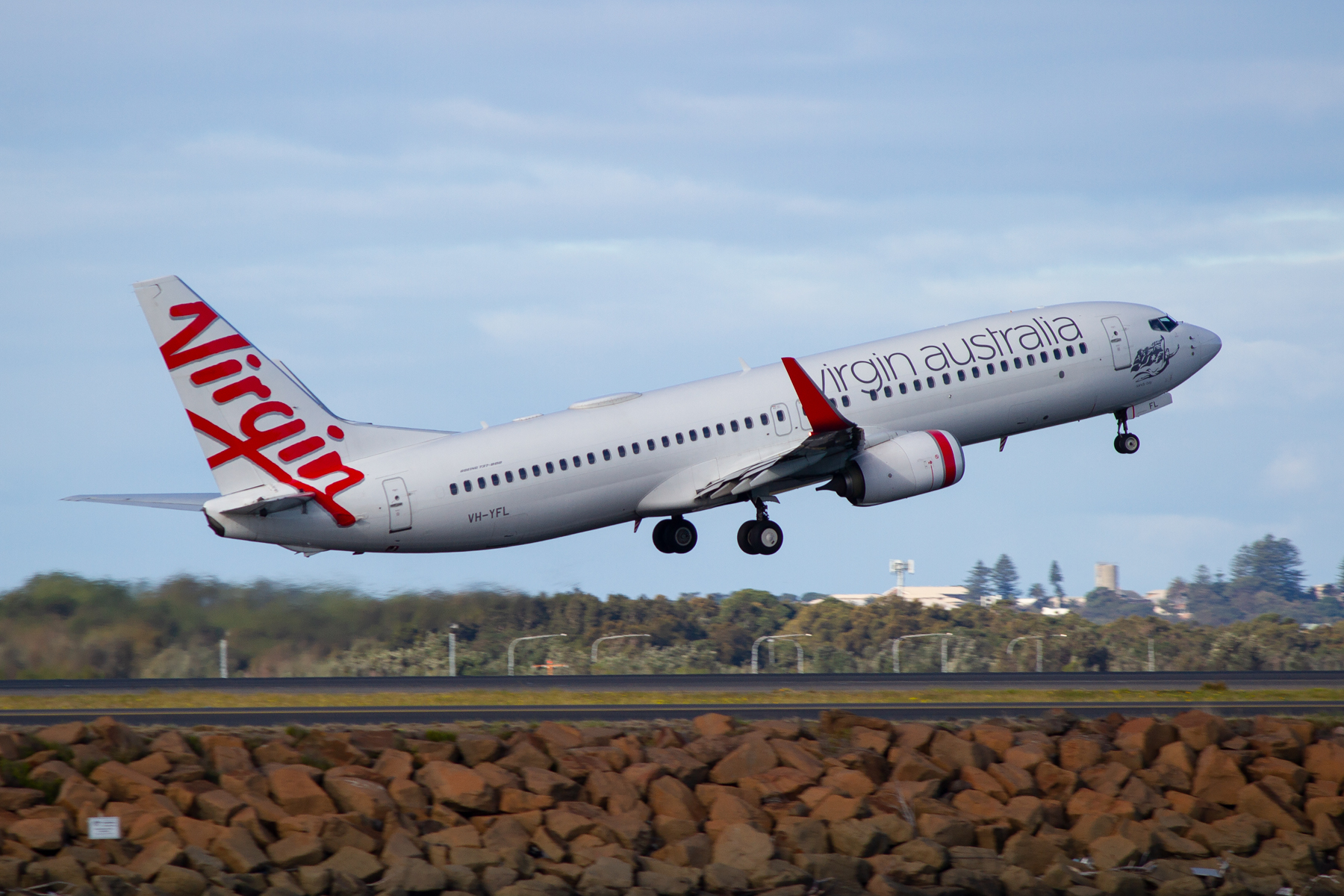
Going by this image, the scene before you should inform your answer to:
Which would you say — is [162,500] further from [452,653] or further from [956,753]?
[956,753]

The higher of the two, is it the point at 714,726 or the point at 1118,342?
the point at 1118,342

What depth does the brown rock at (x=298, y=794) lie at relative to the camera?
21922mm

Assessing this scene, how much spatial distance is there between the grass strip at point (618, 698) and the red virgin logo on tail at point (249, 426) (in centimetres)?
623

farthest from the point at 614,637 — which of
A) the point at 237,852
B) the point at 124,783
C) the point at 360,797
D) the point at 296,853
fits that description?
the point at 237,852

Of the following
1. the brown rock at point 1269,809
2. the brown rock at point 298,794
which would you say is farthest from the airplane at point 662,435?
the brown rock at point 1269,809

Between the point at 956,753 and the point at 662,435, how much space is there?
20.9 metres

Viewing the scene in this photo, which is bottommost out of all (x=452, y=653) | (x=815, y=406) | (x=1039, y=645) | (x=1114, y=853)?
(x=1114, y=853)

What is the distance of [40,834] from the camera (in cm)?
2083

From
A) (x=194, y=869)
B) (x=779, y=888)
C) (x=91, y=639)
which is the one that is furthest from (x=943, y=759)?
(x=91, y=639)

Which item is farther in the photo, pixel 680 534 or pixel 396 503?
pixel 680 534

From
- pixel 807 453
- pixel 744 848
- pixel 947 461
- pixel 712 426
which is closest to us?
pixel 744 848

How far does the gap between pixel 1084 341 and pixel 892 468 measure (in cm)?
894

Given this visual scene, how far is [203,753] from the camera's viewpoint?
77.6 feet

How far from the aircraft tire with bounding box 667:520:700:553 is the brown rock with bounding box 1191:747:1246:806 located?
81.1 ft
